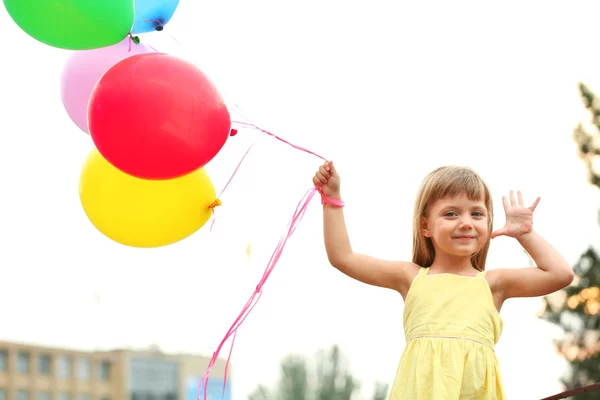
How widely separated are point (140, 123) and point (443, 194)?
30.7 inches

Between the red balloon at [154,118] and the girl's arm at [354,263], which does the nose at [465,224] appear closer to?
the girl's arm at [354,263]

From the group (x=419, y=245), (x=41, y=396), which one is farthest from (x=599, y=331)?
(x=41, y=396)

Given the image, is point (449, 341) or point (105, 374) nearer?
point (449, 341)

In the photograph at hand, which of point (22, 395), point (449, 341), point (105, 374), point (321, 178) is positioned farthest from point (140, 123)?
point (105, 374)

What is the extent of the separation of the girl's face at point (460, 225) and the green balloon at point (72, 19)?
3.23ft

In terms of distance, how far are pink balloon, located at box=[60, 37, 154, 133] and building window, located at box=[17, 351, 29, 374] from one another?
4333 cm

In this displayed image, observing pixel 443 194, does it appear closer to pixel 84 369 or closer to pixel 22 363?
pixel 22 363

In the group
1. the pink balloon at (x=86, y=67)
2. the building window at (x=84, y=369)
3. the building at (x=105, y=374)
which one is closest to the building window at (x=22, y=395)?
the building at (x=105, y=374)

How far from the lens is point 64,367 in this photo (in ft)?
151

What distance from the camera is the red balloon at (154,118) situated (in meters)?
2.34

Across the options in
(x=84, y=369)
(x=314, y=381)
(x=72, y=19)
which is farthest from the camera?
(x=84, y=369)

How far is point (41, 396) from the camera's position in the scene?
147ft

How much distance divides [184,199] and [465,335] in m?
0.94

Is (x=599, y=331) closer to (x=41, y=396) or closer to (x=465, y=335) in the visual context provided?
(x=465, y=335)
